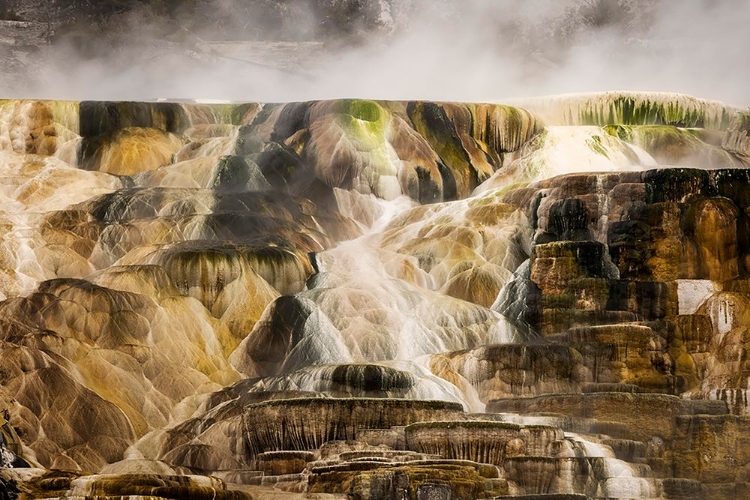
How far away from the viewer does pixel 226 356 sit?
3744cm

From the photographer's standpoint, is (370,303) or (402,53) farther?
(402,53)

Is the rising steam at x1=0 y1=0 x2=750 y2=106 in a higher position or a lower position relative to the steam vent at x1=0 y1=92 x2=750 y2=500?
higher

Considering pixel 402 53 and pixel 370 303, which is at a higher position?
pixel 402 53

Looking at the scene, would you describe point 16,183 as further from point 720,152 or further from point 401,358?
point 720,152

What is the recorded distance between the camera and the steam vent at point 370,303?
29.8 metres

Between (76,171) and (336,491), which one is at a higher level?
(76,171)

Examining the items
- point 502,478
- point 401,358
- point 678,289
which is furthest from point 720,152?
point 502,478

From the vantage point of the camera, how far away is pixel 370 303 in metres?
38.2

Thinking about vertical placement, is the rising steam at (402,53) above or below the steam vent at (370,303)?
above

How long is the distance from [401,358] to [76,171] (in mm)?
13145

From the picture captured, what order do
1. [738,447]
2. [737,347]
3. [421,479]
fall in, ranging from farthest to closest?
[737,347], [738,447], [421,479]

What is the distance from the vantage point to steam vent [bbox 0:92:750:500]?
97.9 ft

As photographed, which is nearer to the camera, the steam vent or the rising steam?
the steam vent

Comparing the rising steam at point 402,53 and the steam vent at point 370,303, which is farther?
the rising steam at point 402,53
